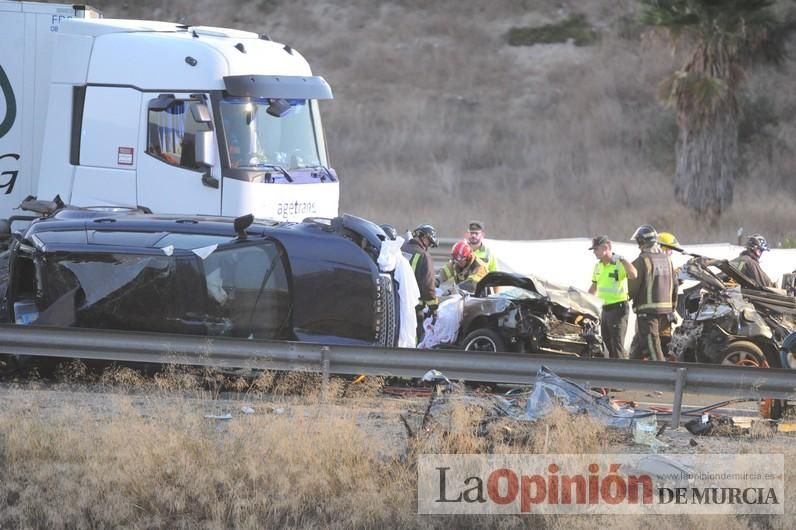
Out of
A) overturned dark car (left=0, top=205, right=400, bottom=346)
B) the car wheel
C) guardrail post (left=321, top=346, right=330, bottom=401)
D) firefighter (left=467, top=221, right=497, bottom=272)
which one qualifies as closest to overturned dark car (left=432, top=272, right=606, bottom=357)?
the car wheel

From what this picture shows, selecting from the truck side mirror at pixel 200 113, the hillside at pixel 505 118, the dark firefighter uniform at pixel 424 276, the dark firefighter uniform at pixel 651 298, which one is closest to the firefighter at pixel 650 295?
the dark firefighter uniform at pixel 651 298

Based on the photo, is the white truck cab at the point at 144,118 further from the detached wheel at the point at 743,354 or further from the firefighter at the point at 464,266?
the detached wheel at the point at 743,354

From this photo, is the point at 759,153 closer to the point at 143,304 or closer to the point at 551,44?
the point at 551,44

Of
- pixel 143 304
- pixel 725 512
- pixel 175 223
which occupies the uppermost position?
pixel 175 223

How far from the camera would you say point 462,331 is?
1239 centimetres

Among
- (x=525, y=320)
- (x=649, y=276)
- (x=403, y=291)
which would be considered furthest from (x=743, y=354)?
(x=403, y=291)

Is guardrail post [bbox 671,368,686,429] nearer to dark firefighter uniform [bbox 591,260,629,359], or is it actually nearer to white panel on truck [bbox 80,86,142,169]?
dark firefighter uniform [bbox 591,260,629,359]

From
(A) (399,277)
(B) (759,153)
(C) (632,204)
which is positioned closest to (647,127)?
(B) (759,153)

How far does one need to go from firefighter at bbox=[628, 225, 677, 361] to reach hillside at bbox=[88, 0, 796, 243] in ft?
40.4

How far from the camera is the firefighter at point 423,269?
42.4ft

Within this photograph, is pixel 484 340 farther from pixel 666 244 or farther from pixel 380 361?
pixel 666 244

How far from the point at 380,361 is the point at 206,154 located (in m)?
4.86

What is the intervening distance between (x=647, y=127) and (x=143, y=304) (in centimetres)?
2790

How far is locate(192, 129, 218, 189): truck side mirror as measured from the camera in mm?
13742
